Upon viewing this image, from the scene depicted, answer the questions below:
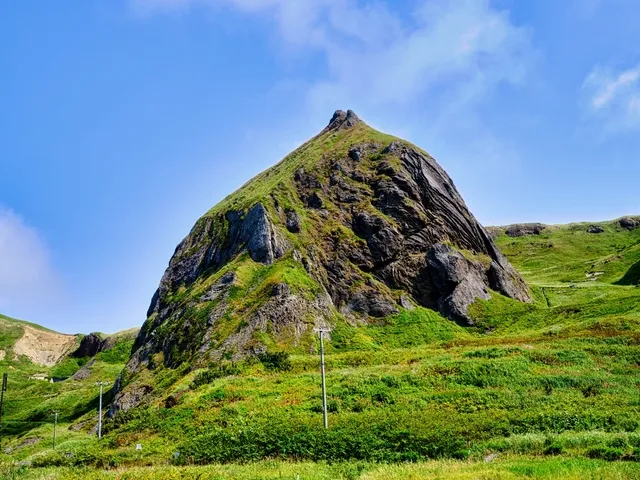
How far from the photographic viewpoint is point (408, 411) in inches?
1406

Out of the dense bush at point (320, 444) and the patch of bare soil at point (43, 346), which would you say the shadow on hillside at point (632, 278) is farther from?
the patch of bare soil at point (43, 346)

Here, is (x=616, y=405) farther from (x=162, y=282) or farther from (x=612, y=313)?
(x=162, y=282)

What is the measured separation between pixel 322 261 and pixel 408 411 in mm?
44096

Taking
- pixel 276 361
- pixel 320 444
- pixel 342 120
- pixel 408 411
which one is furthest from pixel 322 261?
pixel 342 120

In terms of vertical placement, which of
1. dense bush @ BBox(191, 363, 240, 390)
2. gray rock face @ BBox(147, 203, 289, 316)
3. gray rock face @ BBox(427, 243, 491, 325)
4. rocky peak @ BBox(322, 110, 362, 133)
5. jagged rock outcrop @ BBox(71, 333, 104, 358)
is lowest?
dense bush @ BBox(191, 363, 240, 390)

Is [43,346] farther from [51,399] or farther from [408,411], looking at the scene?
[408,411]

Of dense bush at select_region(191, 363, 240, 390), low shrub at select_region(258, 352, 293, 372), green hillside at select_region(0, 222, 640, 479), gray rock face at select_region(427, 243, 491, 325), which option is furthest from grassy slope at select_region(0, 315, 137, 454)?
gray rock face at select_region(427, 243, 491, 325)

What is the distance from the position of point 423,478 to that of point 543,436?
409 inches

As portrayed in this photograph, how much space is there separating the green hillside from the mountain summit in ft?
15.3

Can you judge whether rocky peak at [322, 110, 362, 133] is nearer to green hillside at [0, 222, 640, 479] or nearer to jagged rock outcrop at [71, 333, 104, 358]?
green hillside at [0, 222, 640, 479]

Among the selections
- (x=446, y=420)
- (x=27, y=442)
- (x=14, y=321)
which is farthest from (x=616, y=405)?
(x=14, y=321)

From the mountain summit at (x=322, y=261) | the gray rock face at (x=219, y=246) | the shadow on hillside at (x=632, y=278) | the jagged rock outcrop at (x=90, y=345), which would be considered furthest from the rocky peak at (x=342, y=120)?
the jagged rock outcrop at (x=90, y=345)

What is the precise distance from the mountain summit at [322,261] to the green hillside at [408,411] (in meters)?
4.67

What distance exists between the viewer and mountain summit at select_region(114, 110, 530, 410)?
63.2 meters
